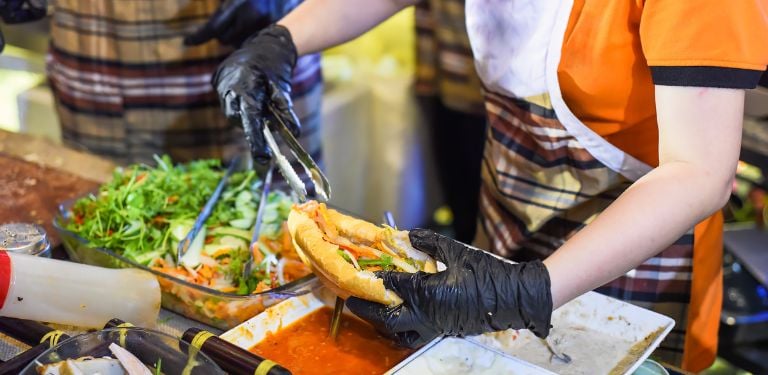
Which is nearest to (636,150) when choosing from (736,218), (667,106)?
(667,106)

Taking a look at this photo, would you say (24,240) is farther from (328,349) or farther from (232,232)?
(328,349)

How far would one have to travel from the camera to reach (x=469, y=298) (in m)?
1.62

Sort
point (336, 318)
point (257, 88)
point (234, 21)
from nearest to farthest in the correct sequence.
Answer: point (336, 318)
point (257, 88)
point (234, 21)

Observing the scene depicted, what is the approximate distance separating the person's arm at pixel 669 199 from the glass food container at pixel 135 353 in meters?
0.71

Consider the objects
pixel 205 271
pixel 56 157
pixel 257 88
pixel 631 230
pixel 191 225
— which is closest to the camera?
pixel 631 230

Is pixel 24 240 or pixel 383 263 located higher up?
pixel 383 263

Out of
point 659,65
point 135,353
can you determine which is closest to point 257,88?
point 135,353

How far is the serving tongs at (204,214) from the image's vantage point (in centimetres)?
212

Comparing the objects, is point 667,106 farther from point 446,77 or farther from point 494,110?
point 446,77

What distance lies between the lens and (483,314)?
1.64m

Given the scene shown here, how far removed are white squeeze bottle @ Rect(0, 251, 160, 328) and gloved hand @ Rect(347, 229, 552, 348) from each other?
1.86 feet

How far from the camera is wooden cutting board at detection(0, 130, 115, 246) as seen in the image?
2.49 m

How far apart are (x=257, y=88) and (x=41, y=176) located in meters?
0.86

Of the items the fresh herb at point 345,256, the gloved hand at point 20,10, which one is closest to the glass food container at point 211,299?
the fresh herb at point 345,256
